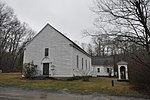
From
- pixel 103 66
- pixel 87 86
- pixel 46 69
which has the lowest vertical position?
pixel 87 86

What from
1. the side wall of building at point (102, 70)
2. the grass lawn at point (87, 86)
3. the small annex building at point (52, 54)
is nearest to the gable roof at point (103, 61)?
the side wall of building at point (102, 70)

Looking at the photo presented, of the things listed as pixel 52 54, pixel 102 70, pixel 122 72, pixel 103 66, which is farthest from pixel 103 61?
pixel 52 54

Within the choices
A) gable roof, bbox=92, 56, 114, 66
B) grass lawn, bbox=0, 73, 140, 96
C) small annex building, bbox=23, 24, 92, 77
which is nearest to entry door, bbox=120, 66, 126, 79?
small annex building, bbox=23, 24, 92, 77

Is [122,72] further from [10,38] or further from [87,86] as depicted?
[10,38]

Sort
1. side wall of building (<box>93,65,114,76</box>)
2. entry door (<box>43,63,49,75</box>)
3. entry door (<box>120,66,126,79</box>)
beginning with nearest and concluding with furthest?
entry door (<box>43,63,49,75</box>) < entry door (<box>120,66,126,79</box>) < side wall of building (<box>93,65,114,76</box>)

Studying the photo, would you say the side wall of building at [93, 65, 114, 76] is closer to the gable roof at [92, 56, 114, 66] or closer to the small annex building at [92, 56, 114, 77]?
the small annex building at [92, 56, 114, 77]

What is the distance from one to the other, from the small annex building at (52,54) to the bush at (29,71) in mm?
807

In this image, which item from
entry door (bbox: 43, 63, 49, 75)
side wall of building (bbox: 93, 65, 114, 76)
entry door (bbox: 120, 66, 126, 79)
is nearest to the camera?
entry door (bbox: 43, 63, 49, 75)

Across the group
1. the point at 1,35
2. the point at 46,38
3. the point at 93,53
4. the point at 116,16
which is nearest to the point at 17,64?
the point at 1,35

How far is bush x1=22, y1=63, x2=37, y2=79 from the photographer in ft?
92.7

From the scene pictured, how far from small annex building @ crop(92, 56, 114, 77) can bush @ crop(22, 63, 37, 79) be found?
91.1ft

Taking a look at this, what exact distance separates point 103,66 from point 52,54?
97.8 feet

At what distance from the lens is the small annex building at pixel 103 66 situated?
176ft

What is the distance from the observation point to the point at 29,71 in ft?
92.6
